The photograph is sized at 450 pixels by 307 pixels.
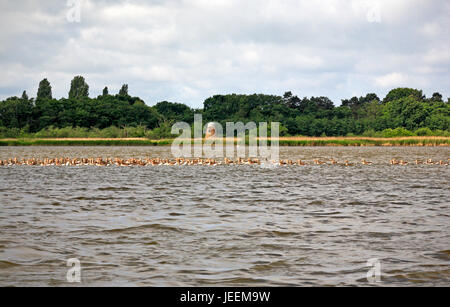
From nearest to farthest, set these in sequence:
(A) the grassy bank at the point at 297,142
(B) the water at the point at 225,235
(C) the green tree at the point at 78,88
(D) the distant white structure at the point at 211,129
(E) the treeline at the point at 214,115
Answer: (B) the water at the point at 225,235
(A) the grassy bank at the point at 297,142
(D) the distant white structure at the point at 211,129
(E) the treeline at the point at 214,115
(C) the green tree at the point at 78,88

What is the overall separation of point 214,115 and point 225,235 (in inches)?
4282

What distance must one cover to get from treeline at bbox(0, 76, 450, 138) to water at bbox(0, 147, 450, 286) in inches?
2938

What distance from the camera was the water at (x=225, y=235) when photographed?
7391 mm

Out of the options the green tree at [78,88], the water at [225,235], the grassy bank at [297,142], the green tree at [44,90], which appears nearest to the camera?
the water at [225,235]

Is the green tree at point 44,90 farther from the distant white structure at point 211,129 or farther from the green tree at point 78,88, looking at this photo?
the distant white structure at point 211,129

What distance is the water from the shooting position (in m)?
7.39

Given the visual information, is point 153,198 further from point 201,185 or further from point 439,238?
point 439,238

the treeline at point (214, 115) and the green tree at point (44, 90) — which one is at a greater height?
the green tree at point (44, 90)

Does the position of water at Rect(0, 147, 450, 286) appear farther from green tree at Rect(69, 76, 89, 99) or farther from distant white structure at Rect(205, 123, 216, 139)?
green tree at Rect(69, 76, 89, 99)

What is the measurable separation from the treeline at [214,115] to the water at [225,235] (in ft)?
245

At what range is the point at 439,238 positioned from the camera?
9680mm

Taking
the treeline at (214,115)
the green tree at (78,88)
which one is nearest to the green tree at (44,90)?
the treeline at (214,115)

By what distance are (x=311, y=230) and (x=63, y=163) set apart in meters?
26.5
